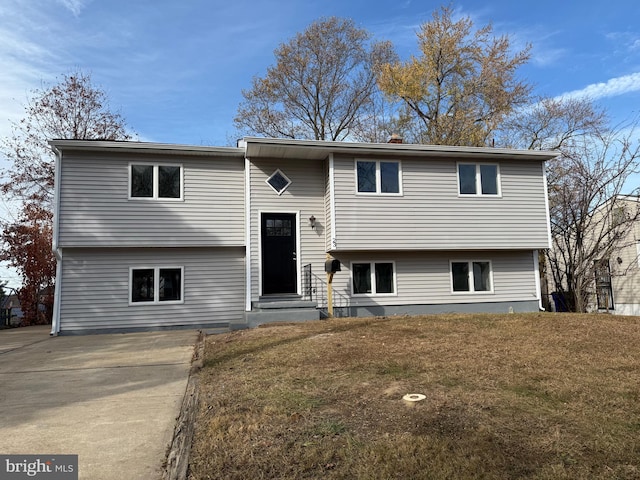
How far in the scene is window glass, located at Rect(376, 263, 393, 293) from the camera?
39.7 feet

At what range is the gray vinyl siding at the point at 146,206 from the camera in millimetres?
10773

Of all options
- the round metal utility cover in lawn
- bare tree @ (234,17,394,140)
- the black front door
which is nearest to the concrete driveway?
the round metal utility cover in lawn

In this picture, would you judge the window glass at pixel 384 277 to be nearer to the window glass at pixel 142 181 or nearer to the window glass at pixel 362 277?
the window glass at pixel 362 277

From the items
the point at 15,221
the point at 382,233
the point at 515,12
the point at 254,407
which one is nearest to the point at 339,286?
the point at 382,233

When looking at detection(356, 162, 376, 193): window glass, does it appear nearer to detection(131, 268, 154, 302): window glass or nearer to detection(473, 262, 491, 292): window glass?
detection(473, 262, 491, 292): window glass

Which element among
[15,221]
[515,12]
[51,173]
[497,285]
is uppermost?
[515,12]

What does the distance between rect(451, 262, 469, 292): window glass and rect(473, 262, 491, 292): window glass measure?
249 millimetres

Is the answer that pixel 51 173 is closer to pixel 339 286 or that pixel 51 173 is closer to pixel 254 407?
pixel 339 286

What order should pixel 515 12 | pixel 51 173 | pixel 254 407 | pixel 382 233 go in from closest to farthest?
pixel 254 407
pixel 382 233
pixel 515 12
pixel 51 173

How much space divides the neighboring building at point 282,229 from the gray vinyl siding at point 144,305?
27mm

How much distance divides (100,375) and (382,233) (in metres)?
7.59

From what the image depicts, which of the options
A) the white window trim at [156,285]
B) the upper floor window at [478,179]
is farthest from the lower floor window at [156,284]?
the upper floor window at [478,179]

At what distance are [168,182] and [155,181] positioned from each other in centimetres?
32

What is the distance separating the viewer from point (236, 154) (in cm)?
1174
